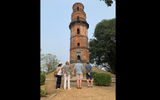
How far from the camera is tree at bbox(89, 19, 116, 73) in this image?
23484 mm

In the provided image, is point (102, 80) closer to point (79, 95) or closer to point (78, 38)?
point (79, 95)

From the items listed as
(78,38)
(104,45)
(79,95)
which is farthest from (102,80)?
(78,38)

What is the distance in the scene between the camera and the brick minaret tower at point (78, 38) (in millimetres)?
25797

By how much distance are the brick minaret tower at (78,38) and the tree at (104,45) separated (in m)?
1.56

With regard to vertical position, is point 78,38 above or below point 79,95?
above

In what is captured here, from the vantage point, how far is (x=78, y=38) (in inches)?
1027

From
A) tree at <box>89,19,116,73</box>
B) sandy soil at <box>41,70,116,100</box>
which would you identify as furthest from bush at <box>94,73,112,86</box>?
tree at <box>89,19,116,73</box>

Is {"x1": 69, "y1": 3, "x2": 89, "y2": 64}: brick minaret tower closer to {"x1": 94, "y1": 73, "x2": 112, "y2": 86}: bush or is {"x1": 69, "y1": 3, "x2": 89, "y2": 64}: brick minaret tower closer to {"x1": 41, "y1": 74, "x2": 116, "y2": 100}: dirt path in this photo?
{"x1": 94, "y1": 73, "x2": 112, "y2": 86}: bush

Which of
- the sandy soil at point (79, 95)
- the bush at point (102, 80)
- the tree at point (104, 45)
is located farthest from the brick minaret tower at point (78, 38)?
the sandy soil at point (79, 95)

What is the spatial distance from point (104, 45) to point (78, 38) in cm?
587

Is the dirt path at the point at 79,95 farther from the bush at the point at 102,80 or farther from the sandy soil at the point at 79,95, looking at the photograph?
the bush at the point at 102,80
